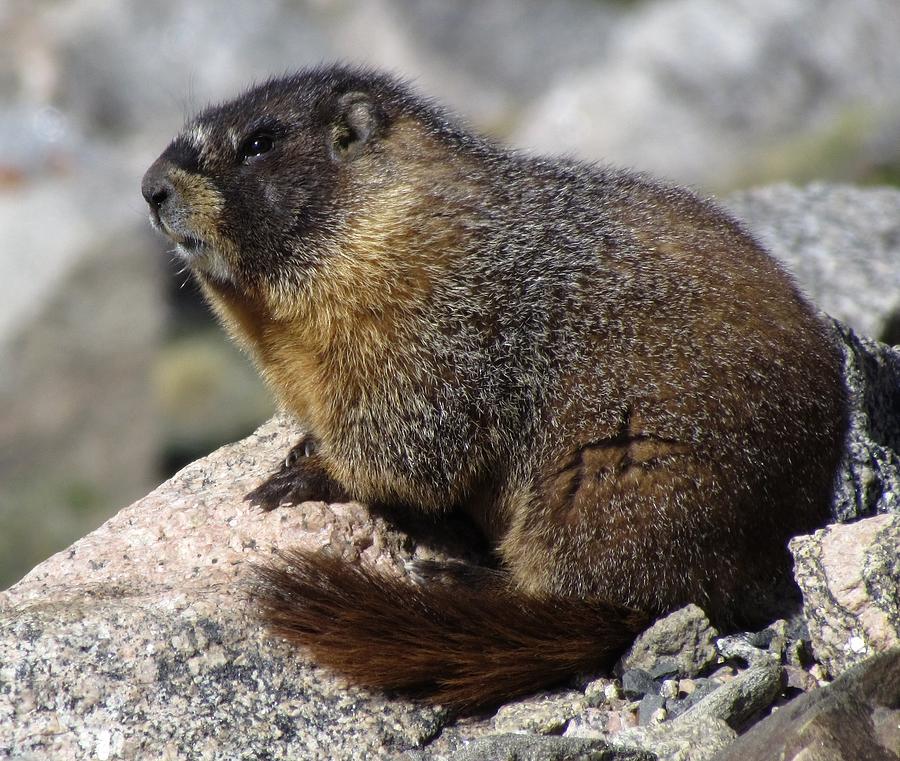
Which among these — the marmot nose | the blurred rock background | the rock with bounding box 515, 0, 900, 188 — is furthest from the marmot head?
the rock with bounding box 515, 0, 900, 188

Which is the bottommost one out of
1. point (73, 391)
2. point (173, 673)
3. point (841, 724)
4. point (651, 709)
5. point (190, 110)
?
point (841, 724)

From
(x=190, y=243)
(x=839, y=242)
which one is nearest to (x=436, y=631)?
(x=190, y=243)

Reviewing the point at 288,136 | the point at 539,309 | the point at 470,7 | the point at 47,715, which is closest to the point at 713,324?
the point at 539,309

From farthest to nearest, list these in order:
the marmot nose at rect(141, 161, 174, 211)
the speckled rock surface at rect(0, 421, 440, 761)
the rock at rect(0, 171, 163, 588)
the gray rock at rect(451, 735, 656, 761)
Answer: the rock at rect(0, 171, 163, 588)
the marmot nose at rect(141, 161, 174, 211)
the speckled rock surface at rect(0, 421, 440, 761)
the gray rock at rect(451, 735, 656, 761)

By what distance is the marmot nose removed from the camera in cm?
421

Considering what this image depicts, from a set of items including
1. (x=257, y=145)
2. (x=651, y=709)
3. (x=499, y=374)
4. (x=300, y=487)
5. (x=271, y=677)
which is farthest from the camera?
(x=300, y=487)

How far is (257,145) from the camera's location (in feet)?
14.2

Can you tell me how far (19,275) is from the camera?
1216 centimetres

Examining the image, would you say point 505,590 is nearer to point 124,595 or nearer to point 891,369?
point 124,595

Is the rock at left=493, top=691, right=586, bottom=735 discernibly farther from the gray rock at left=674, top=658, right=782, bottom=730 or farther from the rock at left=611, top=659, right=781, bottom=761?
the gray rock at left=674, top=658, right=782, bottom=730

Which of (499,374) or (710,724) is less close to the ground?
(499,374)

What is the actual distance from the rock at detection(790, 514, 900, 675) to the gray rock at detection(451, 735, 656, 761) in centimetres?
68

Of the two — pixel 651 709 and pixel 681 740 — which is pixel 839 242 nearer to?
pixel 651 709

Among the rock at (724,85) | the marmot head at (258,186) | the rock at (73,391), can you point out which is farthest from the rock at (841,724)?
the rock at (724,85)
